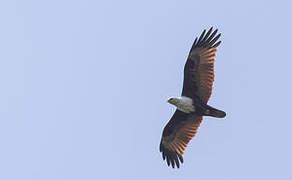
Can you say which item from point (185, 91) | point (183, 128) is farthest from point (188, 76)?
point (183, 128)

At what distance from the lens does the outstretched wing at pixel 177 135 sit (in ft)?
67.9

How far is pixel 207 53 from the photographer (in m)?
19.9

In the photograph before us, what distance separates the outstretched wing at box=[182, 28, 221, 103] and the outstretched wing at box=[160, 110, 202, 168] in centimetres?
98

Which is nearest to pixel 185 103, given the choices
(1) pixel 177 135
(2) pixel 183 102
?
(2) pixel 183 102

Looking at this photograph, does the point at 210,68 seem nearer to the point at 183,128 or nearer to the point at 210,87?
the point at 210,87

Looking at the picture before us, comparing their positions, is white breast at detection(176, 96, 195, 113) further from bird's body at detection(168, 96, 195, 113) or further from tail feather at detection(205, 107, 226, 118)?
tail feather at detection(205, 107, 226, 118)

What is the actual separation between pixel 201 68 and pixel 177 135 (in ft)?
8.46

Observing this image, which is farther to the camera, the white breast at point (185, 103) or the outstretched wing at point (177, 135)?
the outstretched wing at point (177, 135)

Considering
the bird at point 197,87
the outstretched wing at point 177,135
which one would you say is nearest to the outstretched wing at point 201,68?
the bird at point 197,87

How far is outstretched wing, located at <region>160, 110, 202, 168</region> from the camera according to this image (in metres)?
20.7

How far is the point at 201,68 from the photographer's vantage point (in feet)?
65.1

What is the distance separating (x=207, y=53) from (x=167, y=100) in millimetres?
1953

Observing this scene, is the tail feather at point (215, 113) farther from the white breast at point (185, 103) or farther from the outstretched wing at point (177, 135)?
the outstretched wing at point (177, 135)

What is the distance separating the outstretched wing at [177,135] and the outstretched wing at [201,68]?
0.98 metres
